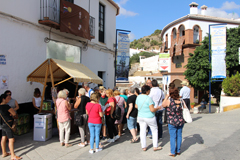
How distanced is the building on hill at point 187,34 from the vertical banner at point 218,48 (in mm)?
12168

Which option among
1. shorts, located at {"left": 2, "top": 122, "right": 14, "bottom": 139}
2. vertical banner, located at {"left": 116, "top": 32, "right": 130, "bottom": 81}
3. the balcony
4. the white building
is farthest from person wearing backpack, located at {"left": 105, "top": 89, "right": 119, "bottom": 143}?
vertical banner, located at {"left": 116, "top": 32, "right": 130, "bottom": 81}

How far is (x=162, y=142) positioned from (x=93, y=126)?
2.28 metres

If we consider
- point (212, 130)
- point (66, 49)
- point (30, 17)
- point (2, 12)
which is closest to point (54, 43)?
point (66, 49)

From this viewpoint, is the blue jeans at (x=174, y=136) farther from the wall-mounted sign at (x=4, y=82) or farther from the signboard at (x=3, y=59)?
the signboard at (x=3, y=59)

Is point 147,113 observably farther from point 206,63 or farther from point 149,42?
point 149,42

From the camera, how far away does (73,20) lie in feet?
29.9

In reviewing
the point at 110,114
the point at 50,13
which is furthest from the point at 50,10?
the point at 110,114

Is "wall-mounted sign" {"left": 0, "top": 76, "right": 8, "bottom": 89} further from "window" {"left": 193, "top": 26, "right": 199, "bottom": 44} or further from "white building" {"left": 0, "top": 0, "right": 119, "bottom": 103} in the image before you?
"window" {"left": 193, "top": 26, "right": 199, "bottom": 44}

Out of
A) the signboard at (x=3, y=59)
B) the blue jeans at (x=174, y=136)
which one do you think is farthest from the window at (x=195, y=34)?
the signboard at (x=3, y=59)

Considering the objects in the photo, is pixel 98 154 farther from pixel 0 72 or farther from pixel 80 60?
pixel 80 60

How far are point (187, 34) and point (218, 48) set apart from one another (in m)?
12.6

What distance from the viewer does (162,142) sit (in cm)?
596

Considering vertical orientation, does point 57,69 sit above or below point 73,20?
below

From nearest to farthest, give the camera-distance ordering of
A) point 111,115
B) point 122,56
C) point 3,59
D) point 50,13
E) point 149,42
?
point 111,115 → point 3,59 → point 50,13 → point 122,56 → point 149,42
